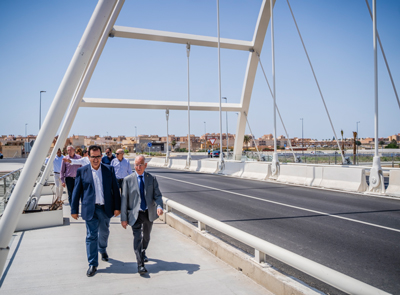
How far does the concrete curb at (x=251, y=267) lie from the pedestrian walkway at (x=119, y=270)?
0.30 ft

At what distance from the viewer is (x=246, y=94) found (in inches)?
1156

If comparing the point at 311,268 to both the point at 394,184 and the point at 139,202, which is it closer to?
the point at 139,202

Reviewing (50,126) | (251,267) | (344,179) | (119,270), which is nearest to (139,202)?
(119,270)

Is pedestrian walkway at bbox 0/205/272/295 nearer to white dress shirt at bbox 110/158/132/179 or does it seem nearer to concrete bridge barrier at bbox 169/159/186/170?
white dress shirt at bbox 110/158/132/179

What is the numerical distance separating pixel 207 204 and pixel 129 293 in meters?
7.26

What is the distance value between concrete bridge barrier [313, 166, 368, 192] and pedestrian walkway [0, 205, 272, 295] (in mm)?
9192

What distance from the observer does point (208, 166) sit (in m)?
27.9

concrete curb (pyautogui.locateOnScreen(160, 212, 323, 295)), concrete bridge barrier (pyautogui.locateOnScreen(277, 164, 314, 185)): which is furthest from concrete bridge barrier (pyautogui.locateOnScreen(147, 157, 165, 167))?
concrete curb (pyautogui.locateOnScreen(160, 212, 323, 295))

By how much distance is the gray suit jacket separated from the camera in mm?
4957

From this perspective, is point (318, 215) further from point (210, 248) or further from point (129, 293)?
point (129, 293)

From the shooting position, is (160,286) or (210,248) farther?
(210,248)

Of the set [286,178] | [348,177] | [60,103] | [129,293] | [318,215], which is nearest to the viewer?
[129,293]

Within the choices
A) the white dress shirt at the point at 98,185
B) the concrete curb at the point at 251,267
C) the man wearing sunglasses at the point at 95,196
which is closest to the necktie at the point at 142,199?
the man wearing sunglasses at the point at 95,196

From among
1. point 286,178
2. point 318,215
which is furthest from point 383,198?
point 286,178
